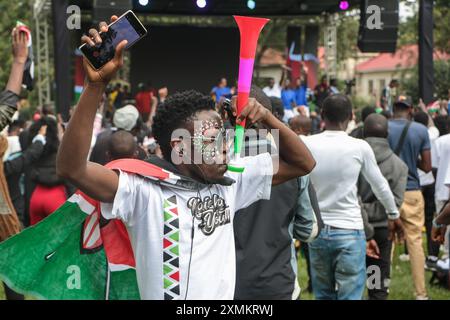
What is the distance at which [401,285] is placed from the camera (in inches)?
288

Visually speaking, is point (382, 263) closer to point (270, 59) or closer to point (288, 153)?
point (288, 153)

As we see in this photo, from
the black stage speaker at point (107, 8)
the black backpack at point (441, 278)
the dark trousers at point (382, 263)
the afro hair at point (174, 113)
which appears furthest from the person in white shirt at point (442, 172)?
the black stage speaker at point (107, 8)

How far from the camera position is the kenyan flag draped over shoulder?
259 cm

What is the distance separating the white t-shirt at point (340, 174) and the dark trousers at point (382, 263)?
0.76 m

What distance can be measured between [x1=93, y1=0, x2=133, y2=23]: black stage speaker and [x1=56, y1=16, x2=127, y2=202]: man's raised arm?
8.24m

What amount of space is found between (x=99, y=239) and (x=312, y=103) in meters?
16.9

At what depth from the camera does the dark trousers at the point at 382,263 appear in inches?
221

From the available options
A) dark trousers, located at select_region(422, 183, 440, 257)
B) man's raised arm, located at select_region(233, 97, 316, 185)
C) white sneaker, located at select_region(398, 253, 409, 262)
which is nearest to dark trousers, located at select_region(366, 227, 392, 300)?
dark trousers, located at select_region(422, 183, 440, 257)

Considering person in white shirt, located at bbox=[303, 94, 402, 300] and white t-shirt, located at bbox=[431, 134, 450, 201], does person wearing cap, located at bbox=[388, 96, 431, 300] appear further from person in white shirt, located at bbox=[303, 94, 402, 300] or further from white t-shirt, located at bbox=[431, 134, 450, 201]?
person in white shirt, located at bbox=[303, 94, 402, 300]

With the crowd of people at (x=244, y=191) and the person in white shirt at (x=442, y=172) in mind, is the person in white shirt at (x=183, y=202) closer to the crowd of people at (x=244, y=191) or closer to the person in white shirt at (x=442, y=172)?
the crowd of people at (x=244, y=191)

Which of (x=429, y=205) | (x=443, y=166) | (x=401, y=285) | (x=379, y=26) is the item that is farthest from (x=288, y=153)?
(x=379, y=26)

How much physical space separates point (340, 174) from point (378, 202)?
2.87 ft
